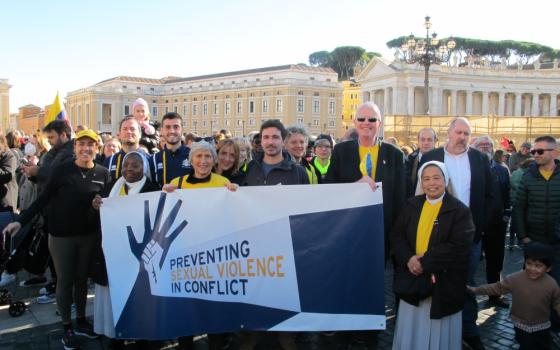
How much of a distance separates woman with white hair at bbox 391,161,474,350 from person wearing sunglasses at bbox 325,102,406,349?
592 mm

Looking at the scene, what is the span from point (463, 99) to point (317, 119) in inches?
928

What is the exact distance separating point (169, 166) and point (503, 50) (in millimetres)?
122367

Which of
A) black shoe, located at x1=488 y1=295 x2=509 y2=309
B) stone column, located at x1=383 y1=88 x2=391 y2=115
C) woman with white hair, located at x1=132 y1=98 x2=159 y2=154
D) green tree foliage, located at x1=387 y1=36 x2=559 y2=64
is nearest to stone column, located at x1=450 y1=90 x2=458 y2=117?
stone column, located at x1=383 y1=88 x2=391 y2=115

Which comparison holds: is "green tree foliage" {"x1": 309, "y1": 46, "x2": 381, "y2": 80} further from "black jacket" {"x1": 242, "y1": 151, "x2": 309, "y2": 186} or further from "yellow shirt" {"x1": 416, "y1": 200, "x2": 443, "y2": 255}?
"yellow shirt" {"x1": 416, "y1": 200, "x2": 443, "y2": 255}

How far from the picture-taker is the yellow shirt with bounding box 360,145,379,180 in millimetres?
4531

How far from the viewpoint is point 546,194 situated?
4.94 meters

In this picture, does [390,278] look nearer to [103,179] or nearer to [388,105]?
[103,179]

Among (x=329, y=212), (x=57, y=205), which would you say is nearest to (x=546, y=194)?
(x=329, y=212)

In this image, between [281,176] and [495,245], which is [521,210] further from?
[281,176]

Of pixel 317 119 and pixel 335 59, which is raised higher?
pixel 335 59

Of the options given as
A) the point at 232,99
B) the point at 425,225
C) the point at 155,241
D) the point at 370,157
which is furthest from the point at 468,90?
the point at 155,241

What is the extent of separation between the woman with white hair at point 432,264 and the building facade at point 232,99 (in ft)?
247

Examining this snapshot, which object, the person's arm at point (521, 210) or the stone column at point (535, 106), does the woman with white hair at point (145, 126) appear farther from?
the stone column at point (535, 106)

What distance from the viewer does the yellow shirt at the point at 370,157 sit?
453 cm
